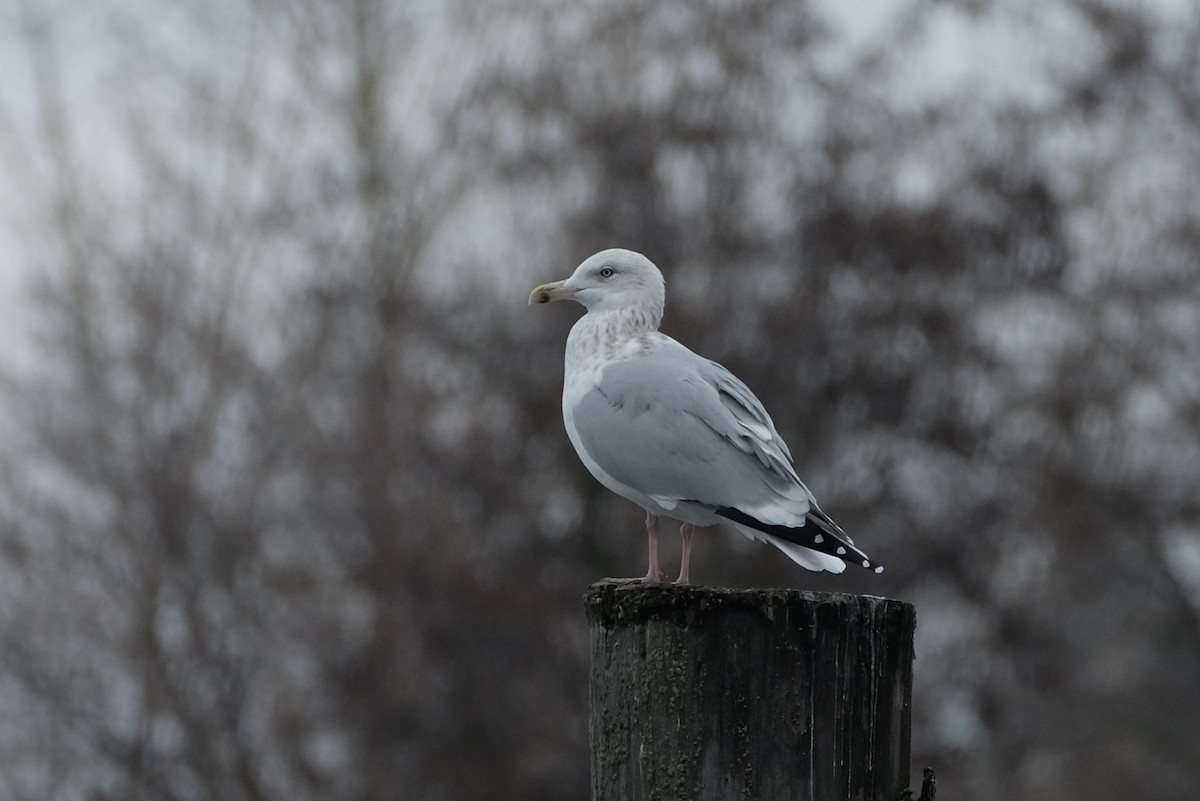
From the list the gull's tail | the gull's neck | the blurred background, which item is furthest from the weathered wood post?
the blurred background

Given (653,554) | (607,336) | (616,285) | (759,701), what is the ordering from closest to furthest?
(759,701), (653,554), (607,336), (616,285)

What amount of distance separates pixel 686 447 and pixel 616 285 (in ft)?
2.74

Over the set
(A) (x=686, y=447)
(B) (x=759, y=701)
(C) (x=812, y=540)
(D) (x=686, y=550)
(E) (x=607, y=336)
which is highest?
(E) (x=607, y=336)

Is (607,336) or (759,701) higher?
(607,336)

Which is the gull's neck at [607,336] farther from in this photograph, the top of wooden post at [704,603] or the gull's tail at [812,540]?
the top of wooden post at [704,603]

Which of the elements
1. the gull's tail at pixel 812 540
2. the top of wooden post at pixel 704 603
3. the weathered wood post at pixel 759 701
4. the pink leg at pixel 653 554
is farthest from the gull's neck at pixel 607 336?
the weathered wood post at pixel 759 701

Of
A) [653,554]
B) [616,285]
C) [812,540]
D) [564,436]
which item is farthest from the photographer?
[564,436]

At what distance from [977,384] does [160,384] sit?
7.38m

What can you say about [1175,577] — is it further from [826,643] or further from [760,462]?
[826,643]

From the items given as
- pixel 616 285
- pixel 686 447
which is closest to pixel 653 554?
pixel 686 447

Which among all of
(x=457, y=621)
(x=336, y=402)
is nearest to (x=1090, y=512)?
(x=457, y=621)

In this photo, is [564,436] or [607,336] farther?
[564,436]

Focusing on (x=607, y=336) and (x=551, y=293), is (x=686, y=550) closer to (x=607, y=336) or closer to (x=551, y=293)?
(x=607, y=336)

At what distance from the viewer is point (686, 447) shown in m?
4.46
